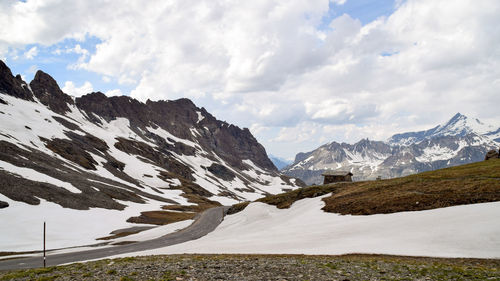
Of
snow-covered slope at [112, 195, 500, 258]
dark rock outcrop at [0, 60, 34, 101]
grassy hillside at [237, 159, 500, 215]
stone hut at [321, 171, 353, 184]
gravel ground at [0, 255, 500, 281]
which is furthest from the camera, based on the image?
dark rock outcrop at [0, 60, 34, 101]

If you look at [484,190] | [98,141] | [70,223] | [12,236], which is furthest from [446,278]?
[98,141]

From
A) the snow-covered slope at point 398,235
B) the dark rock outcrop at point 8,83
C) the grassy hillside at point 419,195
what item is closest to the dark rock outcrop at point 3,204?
the snow-covered slope at point 398,235

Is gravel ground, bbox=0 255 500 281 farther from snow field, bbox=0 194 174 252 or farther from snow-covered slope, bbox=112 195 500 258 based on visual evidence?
snow field, bbox=0 194 174 252

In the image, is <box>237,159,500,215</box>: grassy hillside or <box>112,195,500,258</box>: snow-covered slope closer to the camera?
→ <box>112,195,500,258</box>: snow-covered slope

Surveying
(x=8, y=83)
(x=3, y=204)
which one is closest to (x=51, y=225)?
(x=3, y=204)

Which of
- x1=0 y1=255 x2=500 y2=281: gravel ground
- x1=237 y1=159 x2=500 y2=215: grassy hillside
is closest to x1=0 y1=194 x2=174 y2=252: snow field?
x1=0 y1=255 x2=500 y2=281: gravel ground

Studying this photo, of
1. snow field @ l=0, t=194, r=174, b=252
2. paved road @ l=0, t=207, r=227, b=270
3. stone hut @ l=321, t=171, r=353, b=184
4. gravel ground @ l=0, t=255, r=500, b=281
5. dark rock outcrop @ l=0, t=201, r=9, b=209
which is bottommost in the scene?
paved road @ l=0, t=207, r=227, b=270

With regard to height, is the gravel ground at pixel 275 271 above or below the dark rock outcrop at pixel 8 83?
below

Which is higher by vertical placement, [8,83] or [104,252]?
[8,83]

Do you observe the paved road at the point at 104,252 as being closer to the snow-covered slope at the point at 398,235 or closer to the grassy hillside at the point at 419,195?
the snow-covered slope at the point at 398,235

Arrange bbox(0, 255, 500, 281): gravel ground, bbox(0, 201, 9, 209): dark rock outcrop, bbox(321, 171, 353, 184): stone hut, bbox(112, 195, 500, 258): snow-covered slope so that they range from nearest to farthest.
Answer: bbox(0, 255, 500, 281): gravel ground, bbox(112, 195, 500, 258): snow-covered slope, bbox(0, 201, 9, 209): dark rock outcrop, bbox(321, 171, 353, 184): stone hut

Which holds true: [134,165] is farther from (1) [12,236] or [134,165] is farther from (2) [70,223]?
(1) [12,236]

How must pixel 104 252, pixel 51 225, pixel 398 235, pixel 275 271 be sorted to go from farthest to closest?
pixel 51 225, pixel 104 252, pixel 398 235, pixel 275 271

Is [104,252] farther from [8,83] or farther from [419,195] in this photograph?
[8,83]
